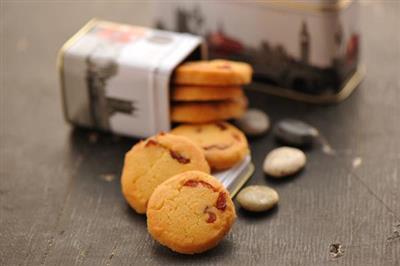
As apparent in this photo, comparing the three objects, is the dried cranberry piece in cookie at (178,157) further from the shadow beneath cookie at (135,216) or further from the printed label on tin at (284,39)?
the printed label on tin at (284,39)

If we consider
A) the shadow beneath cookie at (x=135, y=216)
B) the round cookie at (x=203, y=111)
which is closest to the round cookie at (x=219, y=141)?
the round cookie at (x=203, y=111)

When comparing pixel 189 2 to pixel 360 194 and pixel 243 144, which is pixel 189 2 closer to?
pixel 243 144

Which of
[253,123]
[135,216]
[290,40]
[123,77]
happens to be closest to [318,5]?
[290,40]

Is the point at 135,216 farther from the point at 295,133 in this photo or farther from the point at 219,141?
the point at 295,133

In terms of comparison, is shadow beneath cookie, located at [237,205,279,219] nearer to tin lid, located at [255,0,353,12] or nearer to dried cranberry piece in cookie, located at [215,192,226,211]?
dried cranberry piece in cookie, located at [215,192,226,211]

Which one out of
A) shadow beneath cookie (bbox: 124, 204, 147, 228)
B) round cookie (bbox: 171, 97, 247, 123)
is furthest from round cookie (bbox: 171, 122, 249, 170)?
shadow beneath cookie (bbox: 124, 204, 147, 228)

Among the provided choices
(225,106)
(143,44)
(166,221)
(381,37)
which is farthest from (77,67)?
(381,37)
